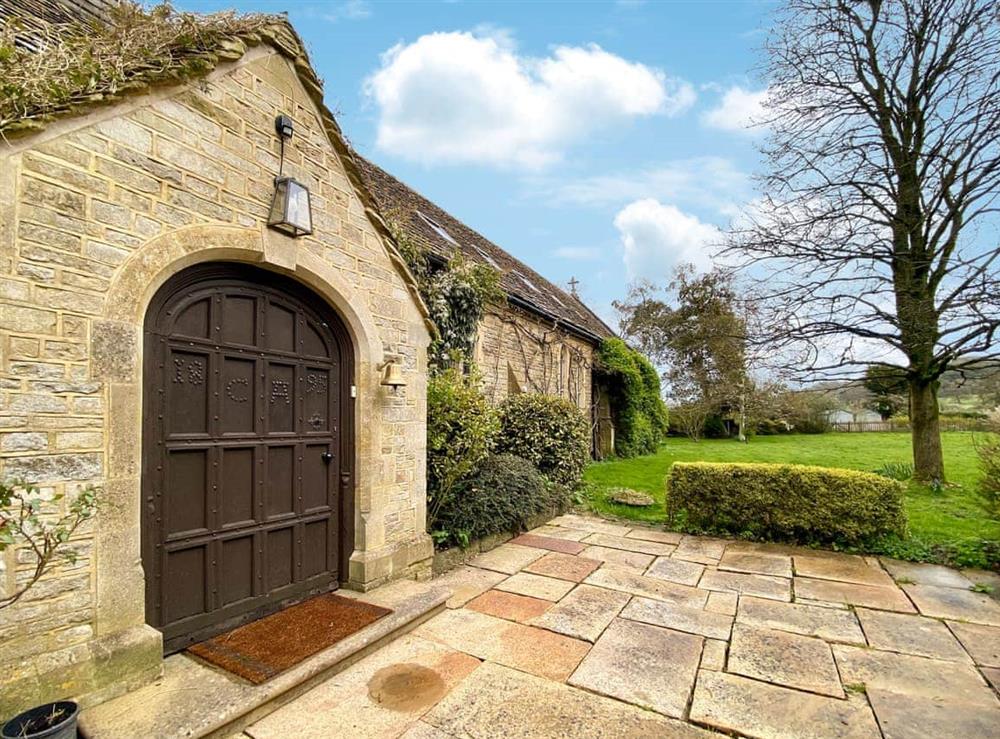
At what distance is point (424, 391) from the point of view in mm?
5266

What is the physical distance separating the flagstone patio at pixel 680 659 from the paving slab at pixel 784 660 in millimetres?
15

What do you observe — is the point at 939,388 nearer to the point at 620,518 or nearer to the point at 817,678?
the point at 620,518

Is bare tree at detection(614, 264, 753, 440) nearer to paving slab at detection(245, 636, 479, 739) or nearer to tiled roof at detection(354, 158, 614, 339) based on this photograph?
tiled roof at detection(354, 158, 614, 339)

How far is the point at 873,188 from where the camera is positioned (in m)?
9.02

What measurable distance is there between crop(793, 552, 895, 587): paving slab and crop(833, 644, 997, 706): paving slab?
6.13 feet

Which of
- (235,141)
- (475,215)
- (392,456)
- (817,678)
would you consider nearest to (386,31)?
(235,141)

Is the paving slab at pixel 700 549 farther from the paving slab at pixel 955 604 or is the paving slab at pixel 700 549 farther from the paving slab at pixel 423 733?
the paving slab at pixel 423 733

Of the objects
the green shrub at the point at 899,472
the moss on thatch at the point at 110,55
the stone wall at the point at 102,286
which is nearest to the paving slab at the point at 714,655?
the stone wall at the point at 102,286

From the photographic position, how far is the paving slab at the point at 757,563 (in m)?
5.65

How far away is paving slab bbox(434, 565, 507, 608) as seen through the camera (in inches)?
185

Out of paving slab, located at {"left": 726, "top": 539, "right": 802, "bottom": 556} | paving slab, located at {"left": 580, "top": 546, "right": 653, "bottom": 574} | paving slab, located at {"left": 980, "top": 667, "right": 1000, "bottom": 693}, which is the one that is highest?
paving slab, located at {"left": 980, "top": 667, "right": 1000, "bottom": 693}

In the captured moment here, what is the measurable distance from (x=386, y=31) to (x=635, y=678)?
25.3ft

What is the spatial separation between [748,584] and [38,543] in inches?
238

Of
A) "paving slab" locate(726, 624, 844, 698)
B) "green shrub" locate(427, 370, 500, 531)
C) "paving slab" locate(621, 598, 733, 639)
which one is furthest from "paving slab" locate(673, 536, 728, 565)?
"green shrub" locate(427, 370, 500, 531)
